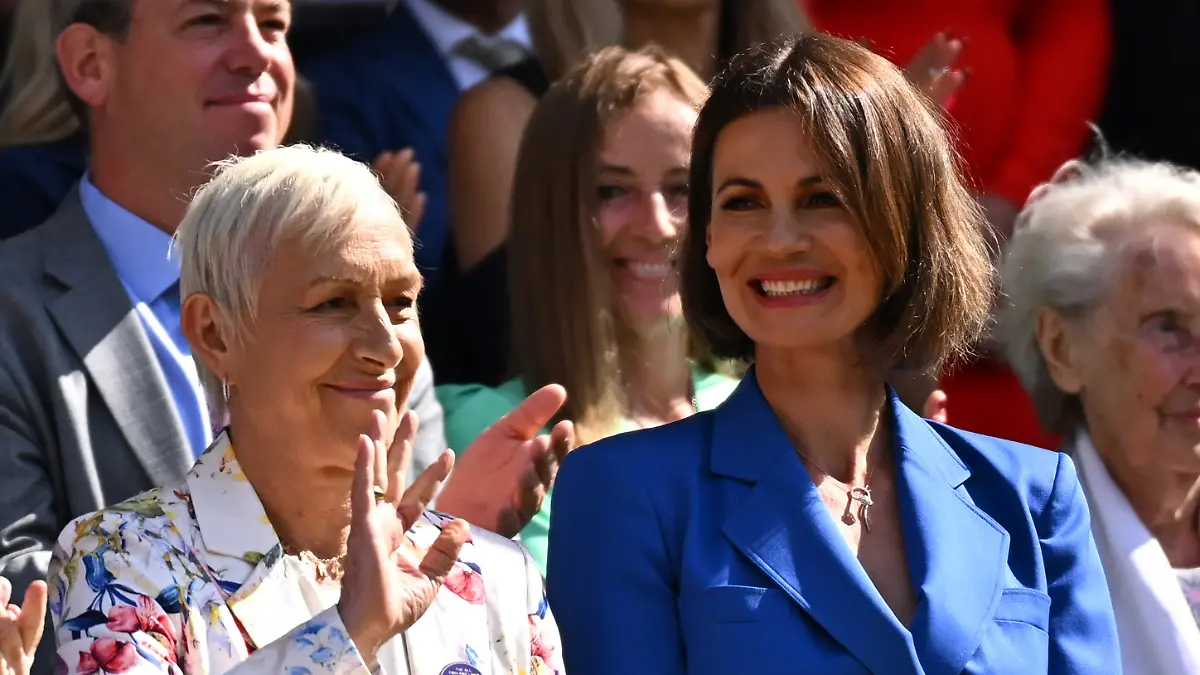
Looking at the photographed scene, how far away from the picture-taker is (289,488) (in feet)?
8.14

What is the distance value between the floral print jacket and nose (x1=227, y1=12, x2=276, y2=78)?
1.22m

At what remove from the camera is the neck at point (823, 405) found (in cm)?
268

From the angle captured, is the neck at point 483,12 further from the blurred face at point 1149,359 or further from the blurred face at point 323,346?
the blurred face at point 323,346

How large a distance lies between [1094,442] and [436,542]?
1612mm

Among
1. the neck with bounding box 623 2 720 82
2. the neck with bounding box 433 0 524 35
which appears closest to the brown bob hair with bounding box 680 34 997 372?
the neck with bounding box 623 2 720 82

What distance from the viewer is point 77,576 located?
2295 mm

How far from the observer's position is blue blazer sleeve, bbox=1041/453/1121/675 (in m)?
2.57

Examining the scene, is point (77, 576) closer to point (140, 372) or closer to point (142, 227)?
point (140, 372)

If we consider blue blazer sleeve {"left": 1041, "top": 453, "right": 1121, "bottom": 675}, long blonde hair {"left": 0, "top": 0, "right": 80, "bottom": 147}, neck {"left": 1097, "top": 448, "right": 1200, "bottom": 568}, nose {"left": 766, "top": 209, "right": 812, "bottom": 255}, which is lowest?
neck {"left": 1097, "top": 448, "right": 1200, "bottom": 568}

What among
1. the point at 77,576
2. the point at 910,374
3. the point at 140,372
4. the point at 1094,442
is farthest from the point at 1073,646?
the point at 140,372

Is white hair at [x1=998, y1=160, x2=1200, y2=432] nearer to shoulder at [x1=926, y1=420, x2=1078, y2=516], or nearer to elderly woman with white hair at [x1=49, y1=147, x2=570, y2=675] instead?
shoulder at [x1=926, y1=420, x2=1078, y2=516]

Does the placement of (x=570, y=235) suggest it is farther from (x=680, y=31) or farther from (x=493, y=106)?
(x=680, y=31)

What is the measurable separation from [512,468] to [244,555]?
0.64 metres

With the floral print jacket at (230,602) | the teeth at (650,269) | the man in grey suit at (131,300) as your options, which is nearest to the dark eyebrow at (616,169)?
the teeth at (650,269)
